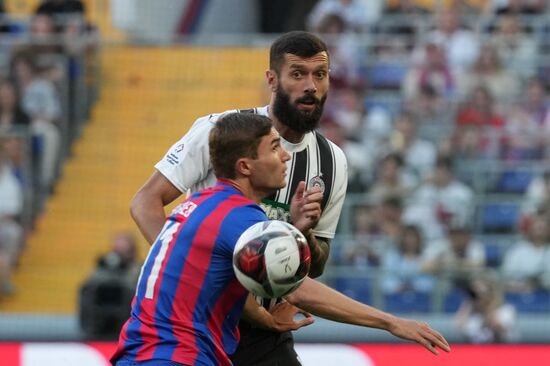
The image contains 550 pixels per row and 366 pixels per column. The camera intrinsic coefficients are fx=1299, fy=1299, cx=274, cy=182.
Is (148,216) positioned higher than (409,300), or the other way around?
(148,216)

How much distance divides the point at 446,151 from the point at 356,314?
6239mm

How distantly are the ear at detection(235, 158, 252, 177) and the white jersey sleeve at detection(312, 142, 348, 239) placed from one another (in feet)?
3.10

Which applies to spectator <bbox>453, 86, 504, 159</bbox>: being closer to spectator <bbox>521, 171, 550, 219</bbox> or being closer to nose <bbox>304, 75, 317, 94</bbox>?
spectator <bbox>521, 171, 550, 219</bbox>

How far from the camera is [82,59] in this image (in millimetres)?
11805

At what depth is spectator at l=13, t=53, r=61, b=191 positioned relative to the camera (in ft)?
36.6

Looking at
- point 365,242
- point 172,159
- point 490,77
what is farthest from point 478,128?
point 172,159

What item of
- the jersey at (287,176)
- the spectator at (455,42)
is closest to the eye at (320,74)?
the jersey at (287,176)

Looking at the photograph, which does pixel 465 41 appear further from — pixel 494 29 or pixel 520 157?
pixel 520 157

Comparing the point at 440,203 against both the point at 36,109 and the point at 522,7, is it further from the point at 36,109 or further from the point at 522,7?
the point at 36,109

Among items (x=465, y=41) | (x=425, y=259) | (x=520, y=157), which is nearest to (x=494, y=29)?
(x=465, y=41)

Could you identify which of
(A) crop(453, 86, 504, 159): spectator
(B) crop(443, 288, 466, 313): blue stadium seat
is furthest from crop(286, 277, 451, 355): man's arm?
(A) crop(453, 86, 504, 159): spectator

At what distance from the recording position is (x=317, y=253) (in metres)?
5.07

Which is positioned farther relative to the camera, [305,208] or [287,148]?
[287,148]

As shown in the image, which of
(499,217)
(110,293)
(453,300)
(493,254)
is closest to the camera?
(110,293)
